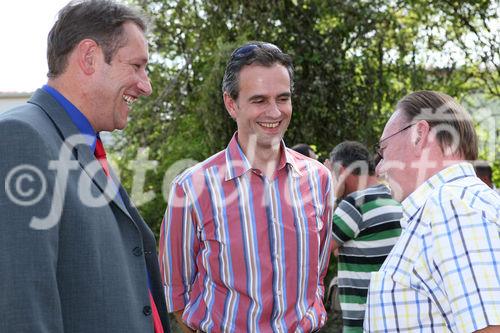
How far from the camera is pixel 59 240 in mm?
1888

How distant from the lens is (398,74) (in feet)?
26.6

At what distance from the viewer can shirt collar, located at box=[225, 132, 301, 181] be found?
3.16 metres

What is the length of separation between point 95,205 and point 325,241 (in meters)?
1.59

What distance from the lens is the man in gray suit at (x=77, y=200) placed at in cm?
175

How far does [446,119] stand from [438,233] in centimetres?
50

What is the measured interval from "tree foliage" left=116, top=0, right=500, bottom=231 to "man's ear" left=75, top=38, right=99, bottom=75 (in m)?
5.67

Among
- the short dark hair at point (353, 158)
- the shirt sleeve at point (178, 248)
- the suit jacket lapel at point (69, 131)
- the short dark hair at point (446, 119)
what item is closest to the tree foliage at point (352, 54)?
the short dark hair at point (353, 158)

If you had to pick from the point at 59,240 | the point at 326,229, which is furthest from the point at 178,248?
the point at 59,240

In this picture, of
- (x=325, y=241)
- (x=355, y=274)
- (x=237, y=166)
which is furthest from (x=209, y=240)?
(x=355, y=274)

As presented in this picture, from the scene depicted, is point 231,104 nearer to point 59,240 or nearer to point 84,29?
point 84,29

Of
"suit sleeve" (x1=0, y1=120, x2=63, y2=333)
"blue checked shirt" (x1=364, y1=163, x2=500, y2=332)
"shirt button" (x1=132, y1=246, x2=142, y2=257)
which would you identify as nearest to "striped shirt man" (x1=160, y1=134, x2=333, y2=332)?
"blue checked shirt" (x1=364, y1=163, x2=500, y2=332)

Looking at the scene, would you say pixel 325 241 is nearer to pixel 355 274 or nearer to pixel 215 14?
pixel 355 274

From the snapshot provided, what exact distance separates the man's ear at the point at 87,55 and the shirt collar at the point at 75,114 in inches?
4.2

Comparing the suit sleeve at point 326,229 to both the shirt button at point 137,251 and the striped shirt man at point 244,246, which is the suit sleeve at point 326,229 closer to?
the striped shirt man at point 244,246
